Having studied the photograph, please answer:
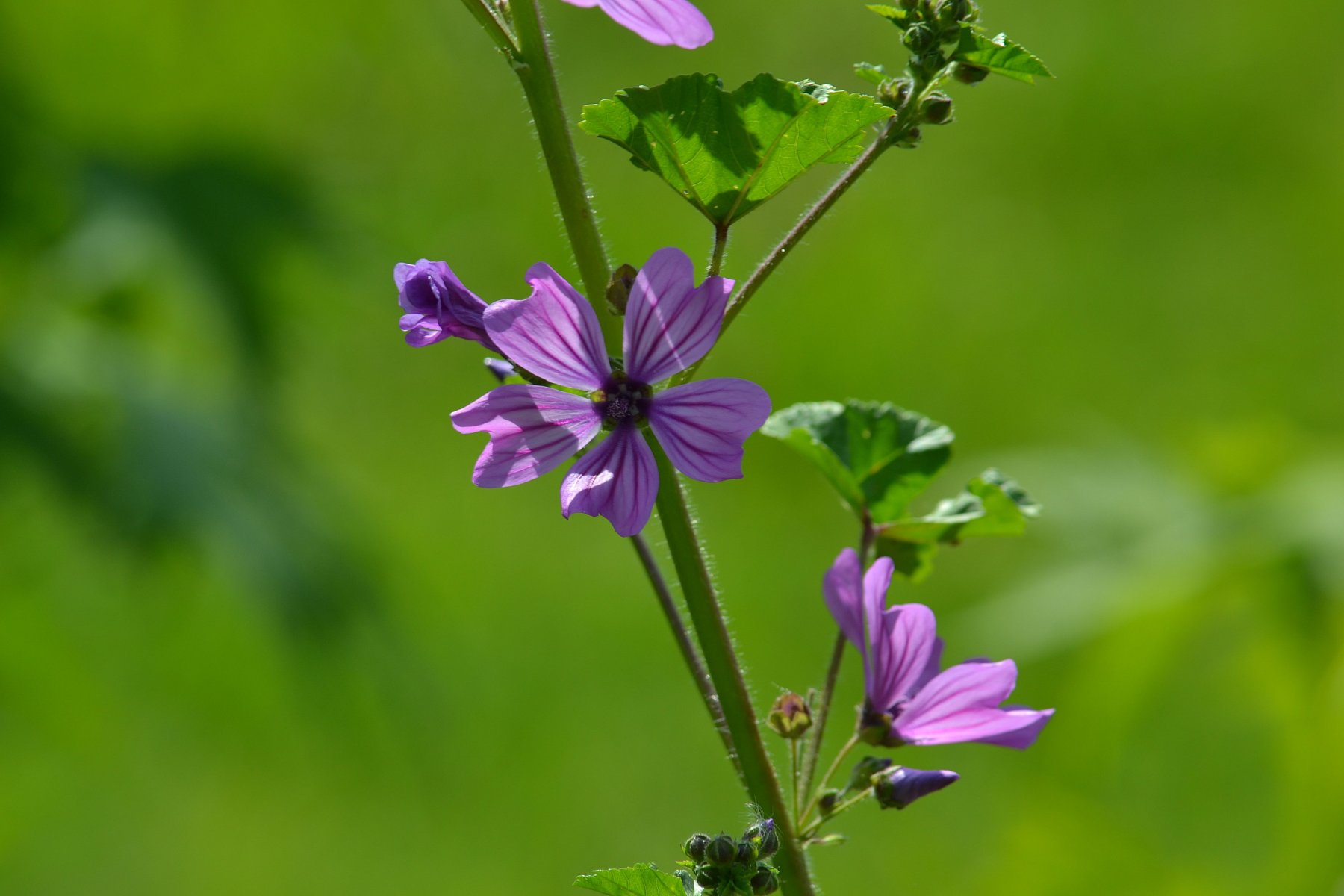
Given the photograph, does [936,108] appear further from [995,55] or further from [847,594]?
[847,594]

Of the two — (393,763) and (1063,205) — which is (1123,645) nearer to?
(393,763)

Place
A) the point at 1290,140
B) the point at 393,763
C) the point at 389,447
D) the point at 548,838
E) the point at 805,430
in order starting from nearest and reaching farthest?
the point at 805,430 < the point at 548,838 < the point at 393,763 < the point at 389,447 < the point at 1290,140

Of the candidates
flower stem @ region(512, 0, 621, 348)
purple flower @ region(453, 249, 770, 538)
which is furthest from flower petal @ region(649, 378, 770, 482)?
flower stem @ region(512, 0, 621, 348)

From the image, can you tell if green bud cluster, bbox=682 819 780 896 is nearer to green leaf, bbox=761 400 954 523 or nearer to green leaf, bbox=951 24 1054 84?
green leaf, bbox=761 400 954 523

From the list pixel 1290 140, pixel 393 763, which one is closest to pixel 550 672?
pixel 393 763

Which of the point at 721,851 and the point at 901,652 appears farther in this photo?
the point at 901,652

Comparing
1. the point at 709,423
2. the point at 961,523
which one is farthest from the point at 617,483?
the point at 961,523
